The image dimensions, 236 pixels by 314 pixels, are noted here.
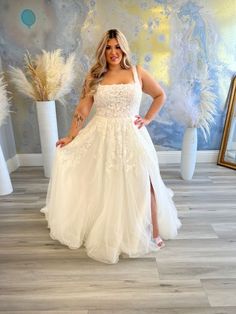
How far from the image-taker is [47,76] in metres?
2.90

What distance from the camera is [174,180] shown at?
3.21m

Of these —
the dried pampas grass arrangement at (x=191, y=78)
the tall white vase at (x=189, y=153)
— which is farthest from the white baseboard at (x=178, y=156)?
the tall white vase at (x=189, y=153)

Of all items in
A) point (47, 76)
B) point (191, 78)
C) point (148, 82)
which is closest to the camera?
point (148, 82)

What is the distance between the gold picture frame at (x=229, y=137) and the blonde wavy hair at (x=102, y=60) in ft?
6.73

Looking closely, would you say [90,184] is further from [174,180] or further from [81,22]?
[81,22]

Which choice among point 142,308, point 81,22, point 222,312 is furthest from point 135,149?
point 81,22

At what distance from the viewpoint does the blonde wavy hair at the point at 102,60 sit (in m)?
1.80

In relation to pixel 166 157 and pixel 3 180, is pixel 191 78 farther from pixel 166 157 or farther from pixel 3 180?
pixel 3 180

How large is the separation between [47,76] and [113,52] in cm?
132

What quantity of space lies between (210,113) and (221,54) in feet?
2.53

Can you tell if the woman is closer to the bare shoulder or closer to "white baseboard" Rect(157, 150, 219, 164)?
the bare shoulder

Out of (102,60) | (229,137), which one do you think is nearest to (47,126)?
(102,60)

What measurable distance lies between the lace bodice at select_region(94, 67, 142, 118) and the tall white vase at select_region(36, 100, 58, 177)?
4.40 feet

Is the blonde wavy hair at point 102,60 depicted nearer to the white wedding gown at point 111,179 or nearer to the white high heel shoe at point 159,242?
the white wedding gown at point 111,179
